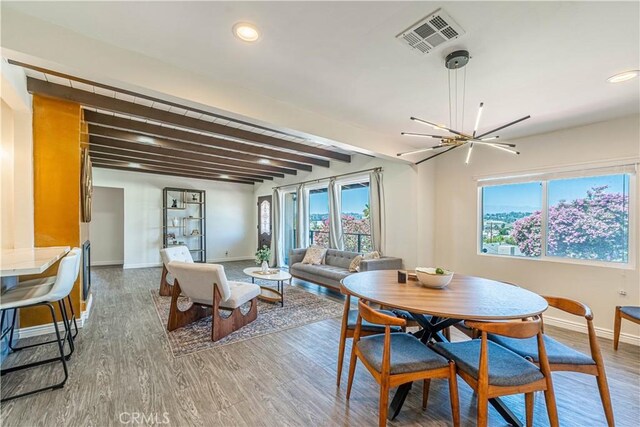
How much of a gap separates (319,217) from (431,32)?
555 cm

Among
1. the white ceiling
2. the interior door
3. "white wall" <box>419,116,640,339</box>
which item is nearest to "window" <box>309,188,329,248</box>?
the interior door

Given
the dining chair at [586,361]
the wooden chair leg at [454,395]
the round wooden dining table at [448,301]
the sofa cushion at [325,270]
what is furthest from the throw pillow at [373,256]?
the wooden chair leg at [454,395]

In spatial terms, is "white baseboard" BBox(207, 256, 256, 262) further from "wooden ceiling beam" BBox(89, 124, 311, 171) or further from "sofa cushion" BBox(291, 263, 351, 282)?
"wooden ceiling beam" BBox(89, 124, 311, 171)

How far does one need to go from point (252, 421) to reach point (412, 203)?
3.79 meters

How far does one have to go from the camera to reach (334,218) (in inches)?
238

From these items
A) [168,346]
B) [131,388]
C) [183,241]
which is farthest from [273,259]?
[131,388]

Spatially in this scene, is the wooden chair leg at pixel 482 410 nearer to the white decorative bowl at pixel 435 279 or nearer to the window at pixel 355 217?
the white decorative bowl at pixel 435 279

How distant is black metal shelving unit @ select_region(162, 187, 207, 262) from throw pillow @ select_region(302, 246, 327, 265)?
13.1 ft

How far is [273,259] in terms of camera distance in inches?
317

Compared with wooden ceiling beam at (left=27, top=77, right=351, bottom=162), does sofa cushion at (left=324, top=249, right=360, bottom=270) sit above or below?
below

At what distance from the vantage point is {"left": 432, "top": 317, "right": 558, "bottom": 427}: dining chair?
1.49m

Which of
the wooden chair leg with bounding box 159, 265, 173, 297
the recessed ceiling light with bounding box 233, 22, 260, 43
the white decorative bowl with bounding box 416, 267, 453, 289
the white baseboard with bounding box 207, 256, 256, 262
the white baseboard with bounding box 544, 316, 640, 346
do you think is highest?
the recessed ceiling light with bounding box 233, 22, 260, 43

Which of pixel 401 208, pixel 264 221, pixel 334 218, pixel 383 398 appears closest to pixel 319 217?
pixel 334 218

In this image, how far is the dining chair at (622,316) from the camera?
271 cm
